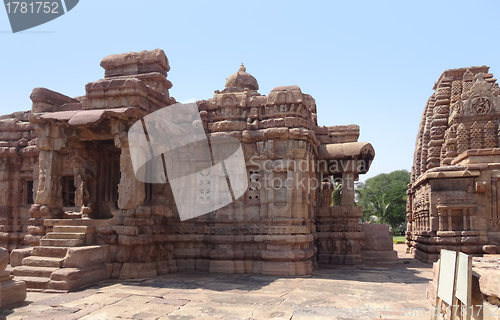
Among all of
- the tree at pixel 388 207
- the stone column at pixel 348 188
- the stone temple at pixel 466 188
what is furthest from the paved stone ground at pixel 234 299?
the tree at pixel 388 207

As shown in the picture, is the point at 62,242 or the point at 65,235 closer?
the point at 62,242

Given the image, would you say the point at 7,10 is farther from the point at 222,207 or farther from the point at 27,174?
the point at 27,174

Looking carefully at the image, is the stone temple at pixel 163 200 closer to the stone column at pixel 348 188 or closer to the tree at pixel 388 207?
the stone column at pixel 348 188

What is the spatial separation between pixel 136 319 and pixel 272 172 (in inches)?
213

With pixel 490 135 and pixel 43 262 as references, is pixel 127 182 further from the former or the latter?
pixel 490 135

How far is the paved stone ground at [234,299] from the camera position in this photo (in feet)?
19.7

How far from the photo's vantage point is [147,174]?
34.1 feet

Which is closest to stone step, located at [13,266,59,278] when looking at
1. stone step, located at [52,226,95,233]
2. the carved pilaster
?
stone step, located at [52,226,95,233]

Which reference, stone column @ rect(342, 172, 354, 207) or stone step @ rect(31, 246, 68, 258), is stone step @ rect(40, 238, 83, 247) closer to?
stone step @ rect(31, 246, 68, 258)

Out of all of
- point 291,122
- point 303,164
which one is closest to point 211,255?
point 303,164

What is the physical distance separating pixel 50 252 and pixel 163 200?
3.03 meters

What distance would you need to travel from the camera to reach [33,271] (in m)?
8.06

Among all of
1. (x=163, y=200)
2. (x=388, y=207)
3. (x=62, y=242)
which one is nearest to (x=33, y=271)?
(x=62, y=242)

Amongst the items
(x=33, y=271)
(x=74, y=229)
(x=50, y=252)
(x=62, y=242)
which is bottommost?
(x=33, y=271)
